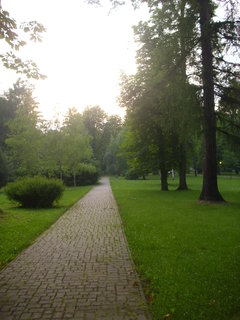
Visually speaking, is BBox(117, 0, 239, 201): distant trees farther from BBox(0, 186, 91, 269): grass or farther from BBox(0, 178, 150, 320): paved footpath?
BBox(0, 178, 150, 320): paved footpath

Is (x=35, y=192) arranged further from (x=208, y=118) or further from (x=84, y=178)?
(x=84, y=178)

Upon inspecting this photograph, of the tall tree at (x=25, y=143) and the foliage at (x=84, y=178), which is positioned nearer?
the tall tree at (x=25, y=143)

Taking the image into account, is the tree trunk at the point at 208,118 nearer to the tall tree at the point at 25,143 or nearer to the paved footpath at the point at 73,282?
the paved footpath at the point at 73,282

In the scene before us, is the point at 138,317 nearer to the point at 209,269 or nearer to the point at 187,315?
the point at 187,315

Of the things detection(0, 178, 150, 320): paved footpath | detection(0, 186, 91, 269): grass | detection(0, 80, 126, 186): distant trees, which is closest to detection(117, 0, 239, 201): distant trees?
detection(0, 186, 91, 269): grass

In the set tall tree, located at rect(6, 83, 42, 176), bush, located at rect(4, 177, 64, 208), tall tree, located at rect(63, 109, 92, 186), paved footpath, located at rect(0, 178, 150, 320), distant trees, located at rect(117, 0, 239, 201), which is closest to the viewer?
paved footpath, located at rect(0, 178, 150, 320)

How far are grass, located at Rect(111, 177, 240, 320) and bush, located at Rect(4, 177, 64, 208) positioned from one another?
641cm

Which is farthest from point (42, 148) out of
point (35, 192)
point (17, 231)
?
point (17, 231)

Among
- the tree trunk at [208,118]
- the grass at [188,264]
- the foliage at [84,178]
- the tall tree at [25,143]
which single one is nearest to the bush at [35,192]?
the grass at [188,264]

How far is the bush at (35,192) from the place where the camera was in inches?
618

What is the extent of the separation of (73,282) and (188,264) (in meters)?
2.23

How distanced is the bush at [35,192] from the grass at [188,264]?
21.0 feet

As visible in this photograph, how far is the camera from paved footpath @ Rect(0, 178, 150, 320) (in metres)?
3.87

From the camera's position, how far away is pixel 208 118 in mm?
15359
